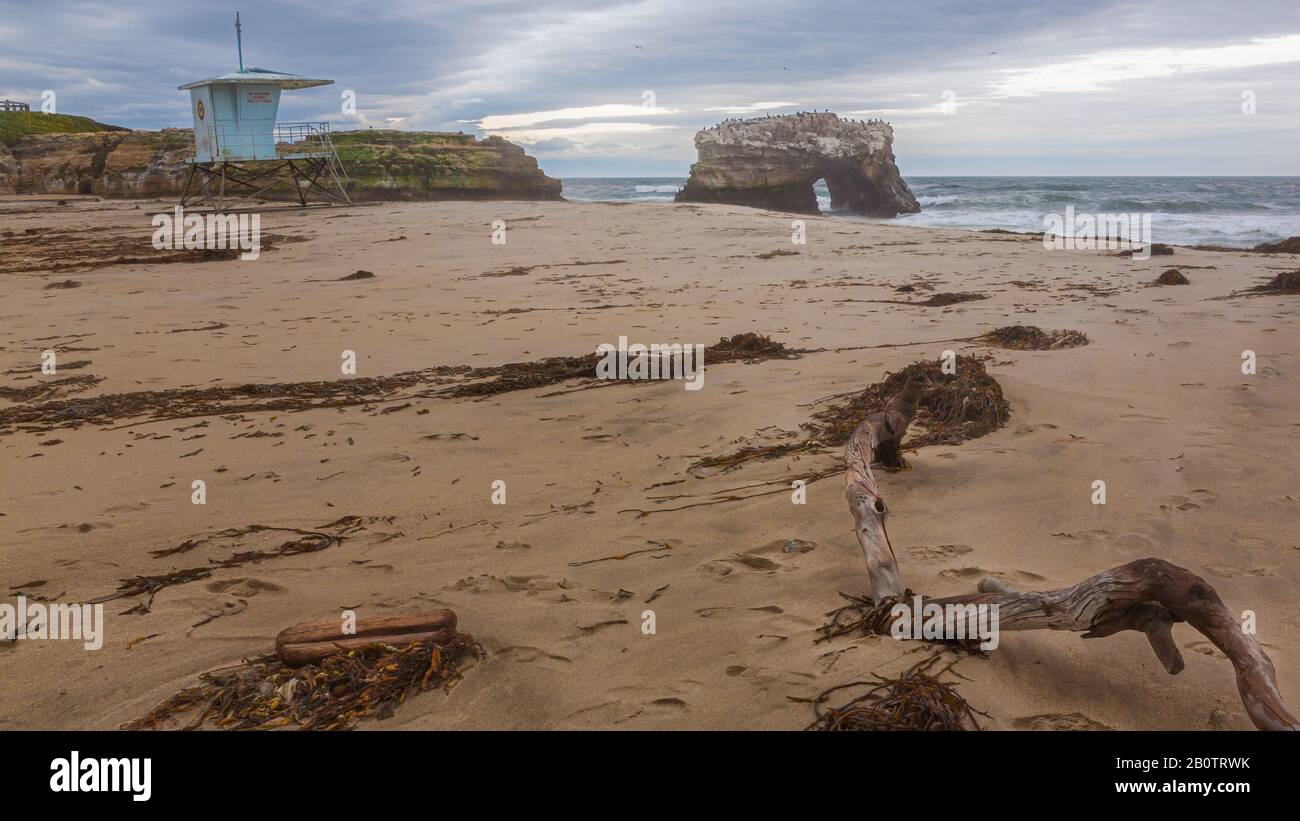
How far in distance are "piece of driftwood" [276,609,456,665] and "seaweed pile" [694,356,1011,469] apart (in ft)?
7.27

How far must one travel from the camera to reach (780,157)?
39.4 m

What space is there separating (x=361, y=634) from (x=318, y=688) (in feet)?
0.83

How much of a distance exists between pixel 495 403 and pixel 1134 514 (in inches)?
160

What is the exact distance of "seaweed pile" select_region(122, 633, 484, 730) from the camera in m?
2.59

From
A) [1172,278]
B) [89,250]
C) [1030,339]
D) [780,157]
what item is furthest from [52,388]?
[780,157]

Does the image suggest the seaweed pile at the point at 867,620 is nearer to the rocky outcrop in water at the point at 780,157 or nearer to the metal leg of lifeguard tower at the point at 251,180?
the metal leg of lifeguard tower at the point at 251,180

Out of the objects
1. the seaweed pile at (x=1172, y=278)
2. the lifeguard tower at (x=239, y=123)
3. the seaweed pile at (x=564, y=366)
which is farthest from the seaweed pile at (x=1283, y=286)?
the lifeguard tower at (x=239, y=123)

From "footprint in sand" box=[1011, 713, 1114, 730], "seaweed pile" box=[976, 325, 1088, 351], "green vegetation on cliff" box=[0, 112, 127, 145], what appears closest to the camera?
"footprint in sand" box=[1011, 713, 1114, 730]

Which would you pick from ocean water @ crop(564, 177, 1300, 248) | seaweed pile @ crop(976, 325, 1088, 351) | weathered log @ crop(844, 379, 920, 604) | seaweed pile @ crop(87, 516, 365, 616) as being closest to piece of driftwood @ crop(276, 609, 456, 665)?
seaweed pile @ crop(87, 516, 365, 616)

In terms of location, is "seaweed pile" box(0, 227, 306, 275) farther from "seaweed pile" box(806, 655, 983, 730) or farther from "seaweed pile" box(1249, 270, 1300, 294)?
"seaweed pile" box(1249, 270, 1300, 294)
